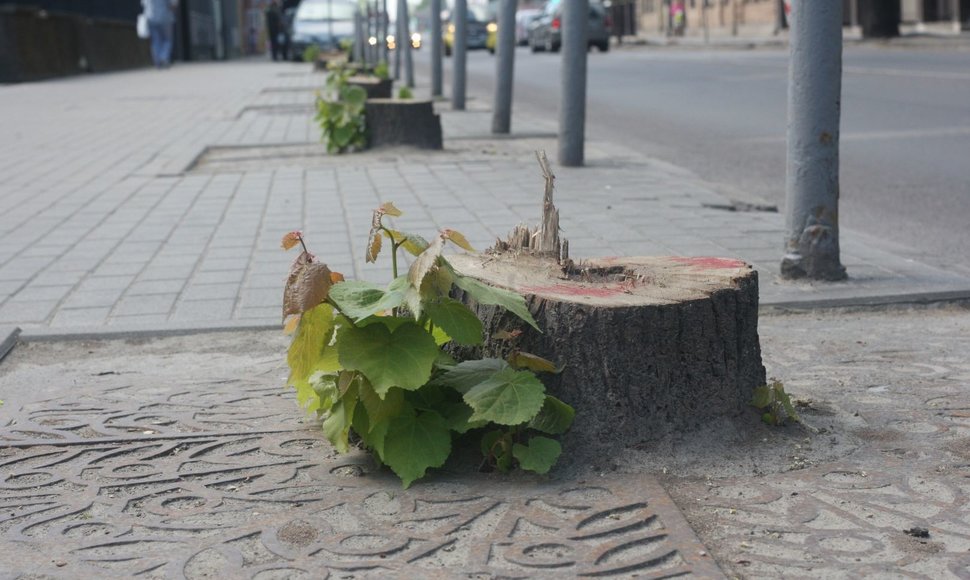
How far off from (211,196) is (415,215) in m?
1.83

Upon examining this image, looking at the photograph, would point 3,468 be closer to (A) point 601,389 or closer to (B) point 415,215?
(A) point 601,389

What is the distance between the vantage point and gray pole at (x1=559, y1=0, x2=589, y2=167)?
10078 mm

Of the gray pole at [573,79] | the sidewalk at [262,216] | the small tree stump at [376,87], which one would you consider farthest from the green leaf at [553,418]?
the small tree stump at [376,87]

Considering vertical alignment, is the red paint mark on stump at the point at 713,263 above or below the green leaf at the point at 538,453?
above

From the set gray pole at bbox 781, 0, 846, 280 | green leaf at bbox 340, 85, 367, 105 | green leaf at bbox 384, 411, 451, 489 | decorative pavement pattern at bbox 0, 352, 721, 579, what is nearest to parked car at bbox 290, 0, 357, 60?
green leaf at bbox 340, 85, 367, 105

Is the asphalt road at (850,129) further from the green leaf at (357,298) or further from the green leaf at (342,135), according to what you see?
the green leaf at (357,298)

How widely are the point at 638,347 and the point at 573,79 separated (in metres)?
7.03

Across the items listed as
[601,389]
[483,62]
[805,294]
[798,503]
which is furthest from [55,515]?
[483,62]

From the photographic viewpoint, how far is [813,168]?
5.60m

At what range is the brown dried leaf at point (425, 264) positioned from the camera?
3.16 metres

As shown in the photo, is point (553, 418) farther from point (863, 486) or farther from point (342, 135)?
point (342, 135)

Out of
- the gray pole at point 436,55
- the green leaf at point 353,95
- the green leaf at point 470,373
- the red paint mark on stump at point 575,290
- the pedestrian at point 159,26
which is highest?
the pedestrian at point 159,26

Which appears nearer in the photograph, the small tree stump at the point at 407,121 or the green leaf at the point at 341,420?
the green leaf at the point at 341,420

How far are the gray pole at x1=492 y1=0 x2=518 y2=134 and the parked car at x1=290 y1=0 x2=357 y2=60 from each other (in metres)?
22.7
